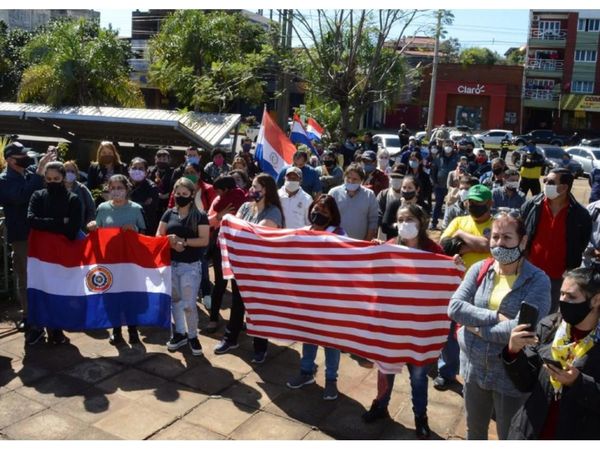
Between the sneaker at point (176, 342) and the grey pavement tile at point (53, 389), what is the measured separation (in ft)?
3.00

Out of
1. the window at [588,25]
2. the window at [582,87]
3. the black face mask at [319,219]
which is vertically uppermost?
the window at [588,25]

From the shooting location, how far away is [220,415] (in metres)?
4.91

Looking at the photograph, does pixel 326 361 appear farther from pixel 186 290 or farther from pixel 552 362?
pixel 552 362

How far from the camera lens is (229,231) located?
5.61m

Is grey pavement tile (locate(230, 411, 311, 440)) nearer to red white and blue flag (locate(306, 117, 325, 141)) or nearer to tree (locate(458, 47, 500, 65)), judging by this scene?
red white and blue flag (locate(306, 117, 325, 141))

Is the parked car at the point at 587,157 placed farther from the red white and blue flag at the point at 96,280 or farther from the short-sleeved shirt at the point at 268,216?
the red white and blue flag at the point at 96,280

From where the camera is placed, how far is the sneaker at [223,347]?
6082 mm

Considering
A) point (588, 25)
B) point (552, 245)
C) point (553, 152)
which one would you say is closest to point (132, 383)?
point (552, 245)

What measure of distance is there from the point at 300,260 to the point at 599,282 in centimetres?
260

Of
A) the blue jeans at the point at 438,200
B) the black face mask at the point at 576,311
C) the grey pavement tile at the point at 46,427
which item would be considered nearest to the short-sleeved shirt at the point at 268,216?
the grey pavement tile at the point at 46,427

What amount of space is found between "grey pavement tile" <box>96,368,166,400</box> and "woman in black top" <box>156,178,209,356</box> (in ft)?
1.79

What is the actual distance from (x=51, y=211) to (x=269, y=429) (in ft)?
9.20

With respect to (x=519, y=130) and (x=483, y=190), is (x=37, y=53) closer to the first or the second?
(x=483, y=190)

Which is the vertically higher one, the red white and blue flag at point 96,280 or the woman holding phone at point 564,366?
the woman holding phone at point 564,366
